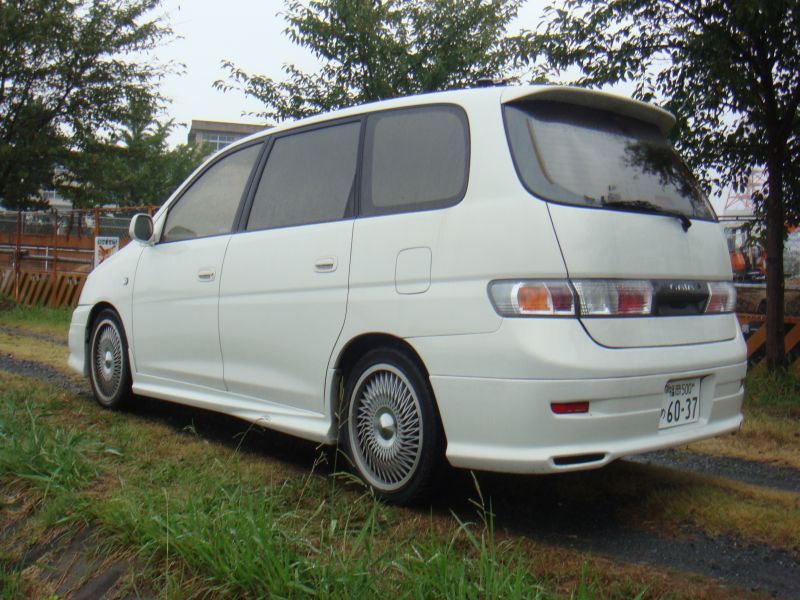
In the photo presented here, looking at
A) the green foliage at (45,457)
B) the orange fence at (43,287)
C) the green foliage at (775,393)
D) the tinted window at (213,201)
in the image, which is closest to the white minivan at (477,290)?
the tinted window at (213,201)

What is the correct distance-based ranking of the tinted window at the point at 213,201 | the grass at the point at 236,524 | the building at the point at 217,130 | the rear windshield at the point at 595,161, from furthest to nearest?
the building at the point at 217,130 → the tinted window at the point at 213,201 → the rear windshield at the point at 595,161 → the grass at the point at 236,524

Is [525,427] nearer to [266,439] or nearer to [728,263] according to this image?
[728,263]

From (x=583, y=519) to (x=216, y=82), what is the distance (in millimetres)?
10352

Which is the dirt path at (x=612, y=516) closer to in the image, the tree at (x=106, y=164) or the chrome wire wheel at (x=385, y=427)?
the chrome wire wheel at (x=385, y=427)

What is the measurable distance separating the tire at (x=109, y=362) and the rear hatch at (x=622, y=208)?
3.25 meters

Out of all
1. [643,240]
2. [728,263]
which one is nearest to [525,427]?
[643,240]

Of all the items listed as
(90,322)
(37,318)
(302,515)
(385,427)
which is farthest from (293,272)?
(37,318)

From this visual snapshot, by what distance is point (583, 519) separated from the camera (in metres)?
3.81

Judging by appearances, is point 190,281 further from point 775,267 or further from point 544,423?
point 775,267

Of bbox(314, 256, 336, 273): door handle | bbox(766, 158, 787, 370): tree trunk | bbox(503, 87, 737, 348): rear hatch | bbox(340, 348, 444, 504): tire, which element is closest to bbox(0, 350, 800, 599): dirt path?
bbox(340, 348, 444, 504): tire

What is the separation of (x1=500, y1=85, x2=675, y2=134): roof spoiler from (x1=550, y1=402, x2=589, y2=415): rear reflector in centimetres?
130

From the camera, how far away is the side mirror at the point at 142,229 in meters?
5.40

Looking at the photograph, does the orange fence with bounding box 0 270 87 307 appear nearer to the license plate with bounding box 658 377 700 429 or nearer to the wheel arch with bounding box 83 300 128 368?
the wheel arch with bounding box 83 300 128 368

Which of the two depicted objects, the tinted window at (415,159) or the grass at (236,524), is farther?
the tinted window at (415,159)
